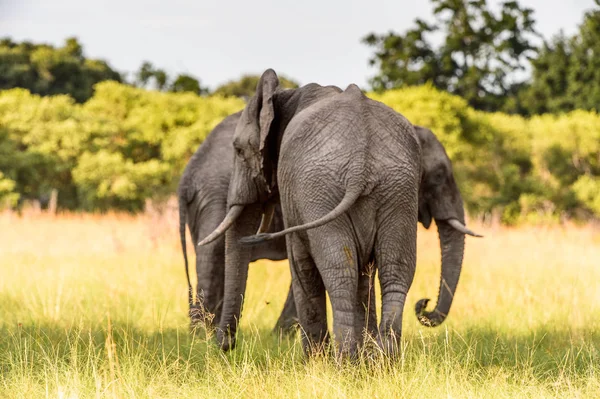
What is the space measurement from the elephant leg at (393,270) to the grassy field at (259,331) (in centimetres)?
16

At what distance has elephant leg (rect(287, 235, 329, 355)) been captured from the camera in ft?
15.8

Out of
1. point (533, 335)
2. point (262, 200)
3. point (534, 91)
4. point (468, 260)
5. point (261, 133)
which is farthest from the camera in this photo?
point (534, 91)

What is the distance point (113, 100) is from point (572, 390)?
24.4 metres

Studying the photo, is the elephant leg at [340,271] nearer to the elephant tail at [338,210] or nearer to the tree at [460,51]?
the elephant tail at [338,210]

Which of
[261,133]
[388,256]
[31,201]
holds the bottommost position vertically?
[31,201]

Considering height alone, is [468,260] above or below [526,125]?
below

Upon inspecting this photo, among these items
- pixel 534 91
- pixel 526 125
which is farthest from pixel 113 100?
pixel 534 91

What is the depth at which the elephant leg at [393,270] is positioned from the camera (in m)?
4.44

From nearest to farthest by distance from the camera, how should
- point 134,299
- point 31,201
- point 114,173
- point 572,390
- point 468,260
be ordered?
point 572,390 → point 134,299 → point 468,260 → point 114,173 → point 31,201

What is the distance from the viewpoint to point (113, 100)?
90.3ft

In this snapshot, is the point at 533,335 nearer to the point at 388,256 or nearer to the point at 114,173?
the point at 388,256

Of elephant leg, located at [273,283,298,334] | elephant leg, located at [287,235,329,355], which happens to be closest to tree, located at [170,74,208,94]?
elephant leg, located at [273,283,298,334]

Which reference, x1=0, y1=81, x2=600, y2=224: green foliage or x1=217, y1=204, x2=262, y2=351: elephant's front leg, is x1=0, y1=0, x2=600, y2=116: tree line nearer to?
x1=0, y1=81, x2=600, y2=224: green foliage

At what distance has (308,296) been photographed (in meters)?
4.97
